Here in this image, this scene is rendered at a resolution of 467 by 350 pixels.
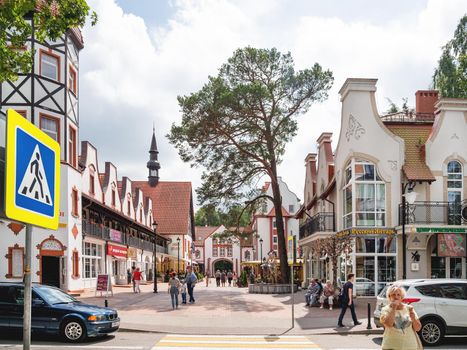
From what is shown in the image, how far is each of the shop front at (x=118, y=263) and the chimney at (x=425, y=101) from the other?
888 inches

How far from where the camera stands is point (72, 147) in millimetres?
30172

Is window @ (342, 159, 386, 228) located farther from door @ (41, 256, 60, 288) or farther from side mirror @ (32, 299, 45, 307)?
side mirror @ (32, 299, 45, 307)

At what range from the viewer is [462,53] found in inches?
1478

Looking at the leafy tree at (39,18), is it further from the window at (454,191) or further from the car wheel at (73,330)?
the window at (454,191)

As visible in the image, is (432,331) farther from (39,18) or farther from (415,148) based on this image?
(415,148)

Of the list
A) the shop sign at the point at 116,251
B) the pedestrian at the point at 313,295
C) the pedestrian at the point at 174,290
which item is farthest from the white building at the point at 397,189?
Result: the shop sign at the point at 116,251

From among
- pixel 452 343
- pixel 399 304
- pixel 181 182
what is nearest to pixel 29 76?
pixel 452 343

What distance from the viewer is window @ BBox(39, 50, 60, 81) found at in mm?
28131

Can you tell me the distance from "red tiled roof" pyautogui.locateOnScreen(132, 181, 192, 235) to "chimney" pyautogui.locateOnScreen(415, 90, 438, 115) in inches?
1760

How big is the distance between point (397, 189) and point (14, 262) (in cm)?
1919

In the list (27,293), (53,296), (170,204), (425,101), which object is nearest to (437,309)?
(53,296)

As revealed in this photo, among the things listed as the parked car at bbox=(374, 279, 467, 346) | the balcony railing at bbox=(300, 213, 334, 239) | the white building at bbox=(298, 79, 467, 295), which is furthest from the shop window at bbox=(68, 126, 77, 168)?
the parked car at bbox=(374, 279, 467, 346)

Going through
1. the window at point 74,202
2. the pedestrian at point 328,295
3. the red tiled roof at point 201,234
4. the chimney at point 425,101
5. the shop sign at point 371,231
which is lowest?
the red tiled roof at point 201,234

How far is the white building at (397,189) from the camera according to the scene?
27797 millimetres
